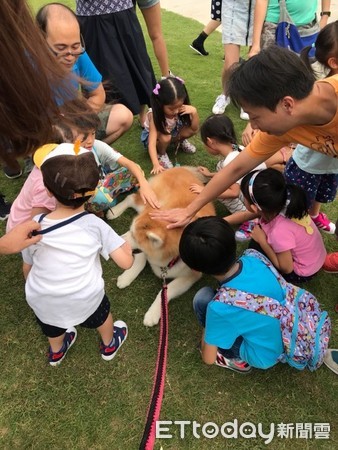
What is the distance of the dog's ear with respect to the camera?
7.69 ft

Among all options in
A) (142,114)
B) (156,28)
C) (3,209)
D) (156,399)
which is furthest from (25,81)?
(156,28)

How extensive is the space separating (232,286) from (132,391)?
2.99ft

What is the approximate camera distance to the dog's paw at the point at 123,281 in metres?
2.69

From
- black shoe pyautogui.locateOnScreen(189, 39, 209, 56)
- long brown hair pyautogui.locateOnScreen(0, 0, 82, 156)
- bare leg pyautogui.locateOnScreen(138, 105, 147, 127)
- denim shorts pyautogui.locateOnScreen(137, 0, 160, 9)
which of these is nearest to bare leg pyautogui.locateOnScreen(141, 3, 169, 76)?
denim shorts pyautogui.locateOnScreen(137, 0, 160, 9)

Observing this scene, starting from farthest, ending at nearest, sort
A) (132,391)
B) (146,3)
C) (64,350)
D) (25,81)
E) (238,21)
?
(238,21), (146,3), (64,350), (132,391), (25,81)

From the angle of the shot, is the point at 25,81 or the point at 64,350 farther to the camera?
the point at 64,350

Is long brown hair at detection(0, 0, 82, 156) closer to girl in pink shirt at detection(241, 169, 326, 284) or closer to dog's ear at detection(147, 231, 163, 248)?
dog's ear at detection(147, 231, 163, 248)

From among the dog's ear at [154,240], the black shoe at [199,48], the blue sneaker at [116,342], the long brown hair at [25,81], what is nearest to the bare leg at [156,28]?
the black shoe at [199,48]

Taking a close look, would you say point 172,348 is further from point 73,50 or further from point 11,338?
point 73,50

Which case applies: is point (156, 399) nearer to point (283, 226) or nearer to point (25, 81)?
point (283, 226)

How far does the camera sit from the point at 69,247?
1704 millimetres

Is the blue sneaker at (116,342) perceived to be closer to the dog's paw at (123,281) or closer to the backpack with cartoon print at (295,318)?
the dog's paw at (123,281)

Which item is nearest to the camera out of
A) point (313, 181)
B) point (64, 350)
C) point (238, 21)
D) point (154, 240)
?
point (64, 350)

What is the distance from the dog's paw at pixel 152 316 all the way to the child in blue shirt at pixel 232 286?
510mm
